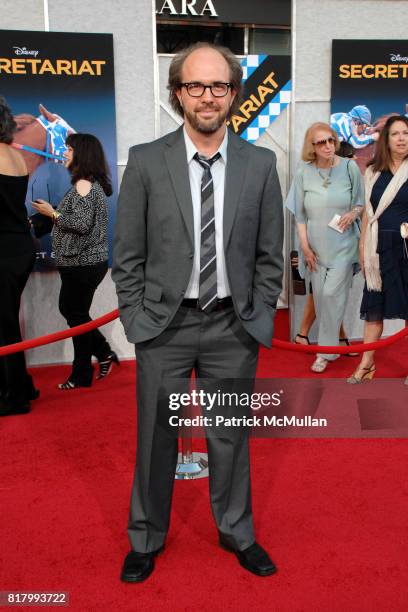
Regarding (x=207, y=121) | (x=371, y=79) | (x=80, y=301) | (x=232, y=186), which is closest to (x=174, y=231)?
(x=232, y=186)

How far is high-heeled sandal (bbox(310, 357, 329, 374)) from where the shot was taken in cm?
493

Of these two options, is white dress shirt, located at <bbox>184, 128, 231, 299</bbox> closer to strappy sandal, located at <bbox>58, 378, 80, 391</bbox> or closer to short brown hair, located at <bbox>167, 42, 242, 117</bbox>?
short brown hair, located at <bbox>167, 42, 242, 117</bbox>

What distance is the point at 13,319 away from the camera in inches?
160

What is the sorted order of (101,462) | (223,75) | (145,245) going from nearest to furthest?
(223,75), (145,245), (101,462)

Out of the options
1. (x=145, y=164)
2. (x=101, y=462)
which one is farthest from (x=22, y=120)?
(x=145, y=164)

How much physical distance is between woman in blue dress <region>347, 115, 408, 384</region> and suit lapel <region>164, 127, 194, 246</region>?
2.45 metres

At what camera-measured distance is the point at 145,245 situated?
2213mm

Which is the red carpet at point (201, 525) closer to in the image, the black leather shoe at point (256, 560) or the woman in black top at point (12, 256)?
the black leather shoe at point (256, 560)

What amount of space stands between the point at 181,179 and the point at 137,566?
1356 millimetres

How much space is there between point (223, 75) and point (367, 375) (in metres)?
3.00

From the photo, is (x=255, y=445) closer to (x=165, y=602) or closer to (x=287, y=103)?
(x=165, y=602)

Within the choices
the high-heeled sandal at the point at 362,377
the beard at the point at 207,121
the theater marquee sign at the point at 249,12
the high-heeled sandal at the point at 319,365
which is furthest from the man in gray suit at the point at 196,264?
the theater marquee sign at the point at 249,12

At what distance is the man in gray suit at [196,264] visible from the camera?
212cm

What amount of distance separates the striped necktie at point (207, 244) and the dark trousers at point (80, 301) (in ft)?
7.95
